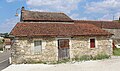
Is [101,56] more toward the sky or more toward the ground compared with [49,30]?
more toward the ground

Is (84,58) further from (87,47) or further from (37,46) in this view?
(37,46)

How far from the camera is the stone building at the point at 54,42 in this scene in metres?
18.5

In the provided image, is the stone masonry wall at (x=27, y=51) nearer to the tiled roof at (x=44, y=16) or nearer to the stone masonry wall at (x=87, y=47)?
the stone masonry wall at (x=87, y=47)

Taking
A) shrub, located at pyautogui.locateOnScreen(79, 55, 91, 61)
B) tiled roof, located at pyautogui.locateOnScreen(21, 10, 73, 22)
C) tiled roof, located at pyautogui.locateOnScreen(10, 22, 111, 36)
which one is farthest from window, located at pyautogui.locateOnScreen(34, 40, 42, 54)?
tiled roof, located at pyautogui.locateOnScreen(21, 10, 73, 22)

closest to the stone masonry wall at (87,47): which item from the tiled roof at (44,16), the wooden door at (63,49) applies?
the wooden door at (63,49)

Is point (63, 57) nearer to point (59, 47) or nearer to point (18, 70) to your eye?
point (59, 47)

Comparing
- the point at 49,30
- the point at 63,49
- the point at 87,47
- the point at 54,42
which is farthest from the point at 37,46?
the point at 87,47

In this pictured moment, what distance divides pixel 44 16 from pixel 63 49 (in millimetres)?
11132

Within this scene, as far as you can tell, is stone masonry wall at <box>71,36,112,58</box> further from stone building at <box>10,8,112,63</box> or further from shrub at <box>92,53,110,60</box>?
shrub at <box>92,53,110,60</box>

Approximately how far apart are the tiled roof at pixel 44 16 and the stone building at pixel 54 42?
20.7ft

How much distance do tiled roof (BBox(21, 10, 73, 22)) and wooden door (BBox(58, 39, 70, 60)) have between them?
8841 millimetres

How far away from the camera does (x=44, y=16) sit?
2992cm

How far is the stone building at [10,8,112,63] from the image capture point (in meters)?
18.5

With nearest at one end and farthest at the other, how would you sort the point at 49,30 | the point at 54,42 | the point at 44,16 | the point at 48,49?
the point at 48,49
the point at 54,42
the point at 49,30
the point at 44,16
